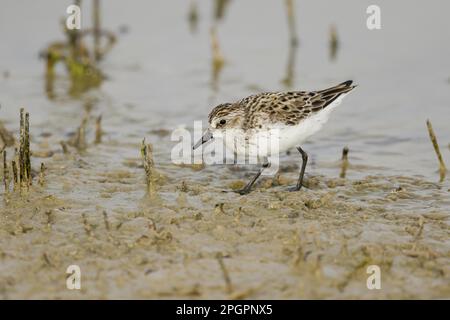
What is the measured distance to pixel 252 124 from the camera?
28.6 ft

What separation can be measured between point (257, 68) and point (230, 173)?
522cm

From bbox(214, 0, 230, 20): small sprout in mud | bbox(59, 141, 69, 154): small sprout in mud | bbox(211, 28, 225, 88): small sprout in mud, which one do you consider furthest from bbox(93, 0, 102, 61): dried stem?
→ bbox(59, 141, 69, 154): small sprout in mud

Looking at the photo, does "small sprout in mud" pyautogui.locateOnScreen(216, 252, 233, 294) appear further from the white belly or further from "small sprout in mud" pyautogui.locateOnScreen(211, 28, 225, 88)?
"small sprout in mud" pyautogui.locateOnScreen(211, 28, 225, 88)

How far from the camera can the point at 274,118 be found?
8727 mm

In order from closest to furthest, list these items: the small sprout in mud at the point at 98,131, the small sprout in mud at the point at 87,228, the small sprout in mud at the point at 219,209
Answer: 1. the small sprout in mud at the point at 87,228
2. the small sprout in mud at the point at 219,209
3. the small sprout in mud at the point at 98,131

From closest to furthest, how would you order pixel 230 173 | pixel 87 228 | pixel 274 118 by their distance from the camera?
pixel 87 228 → pixel 274 118 → pixel 230 173

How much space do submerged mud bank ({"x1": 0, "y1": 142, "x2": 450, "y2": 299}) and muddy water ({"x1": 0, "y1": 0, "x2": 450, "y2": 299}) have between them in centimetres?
2

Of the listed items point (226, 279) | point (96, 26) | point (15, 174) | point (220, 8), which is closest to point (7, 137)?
point (15, 174)

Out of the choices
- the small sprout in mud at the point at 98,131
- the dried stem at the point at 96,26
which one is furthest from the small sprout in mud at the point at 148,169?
the dried stem at the point at 96,26

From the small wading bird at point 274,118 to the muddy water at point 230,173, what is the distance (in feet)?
1.91

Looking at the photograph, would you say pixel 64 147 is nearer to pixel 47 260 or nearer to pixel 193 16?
pixel 47 260

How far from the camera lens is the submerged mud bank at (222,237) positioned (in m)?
6.39

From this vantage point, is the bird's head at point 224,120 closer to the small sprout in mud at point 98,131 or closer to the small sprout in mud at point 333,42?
the small sprout in mud at point 98,131

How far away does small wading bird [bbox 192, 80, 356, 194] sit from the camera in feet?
28.6
